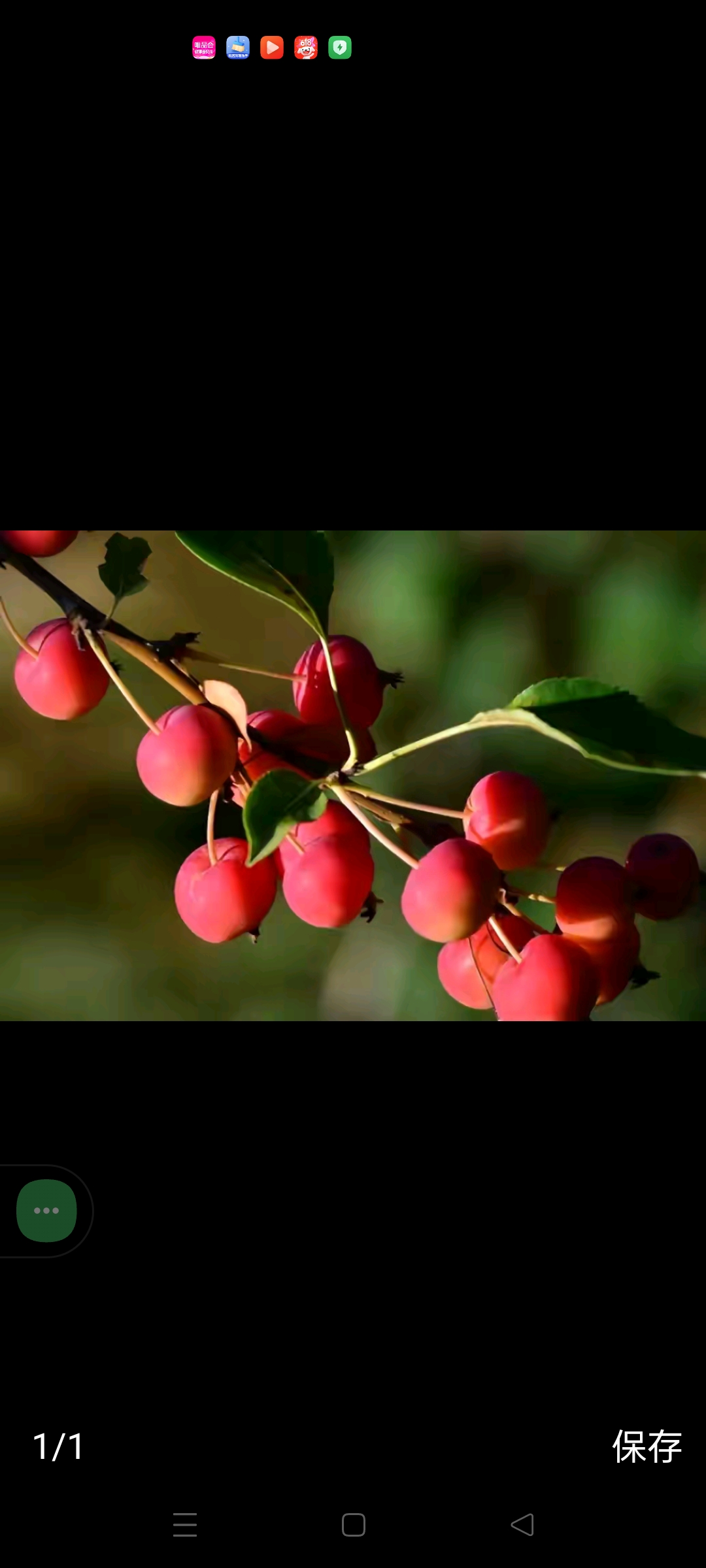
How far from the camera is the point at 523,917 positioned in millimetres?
471

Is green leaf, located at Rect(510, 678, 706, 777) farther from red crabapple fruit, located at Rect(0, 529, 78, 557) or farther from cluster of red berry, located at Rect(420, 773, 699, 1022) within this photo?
red crabapple fruit, located at Rect(0, 529, 78, 557)

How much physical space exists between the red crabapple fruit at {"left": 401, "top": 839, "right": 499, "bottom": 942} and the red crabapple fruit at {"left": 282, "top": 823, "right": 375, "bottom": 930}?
0.09 ft

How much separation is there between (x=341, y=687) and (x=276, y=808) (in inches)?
4.1

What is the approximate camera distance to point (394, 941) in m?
1.32

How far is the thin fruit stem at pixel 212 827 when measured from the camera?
458mm

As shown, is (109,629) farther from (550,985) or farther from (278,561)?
(550,985)
